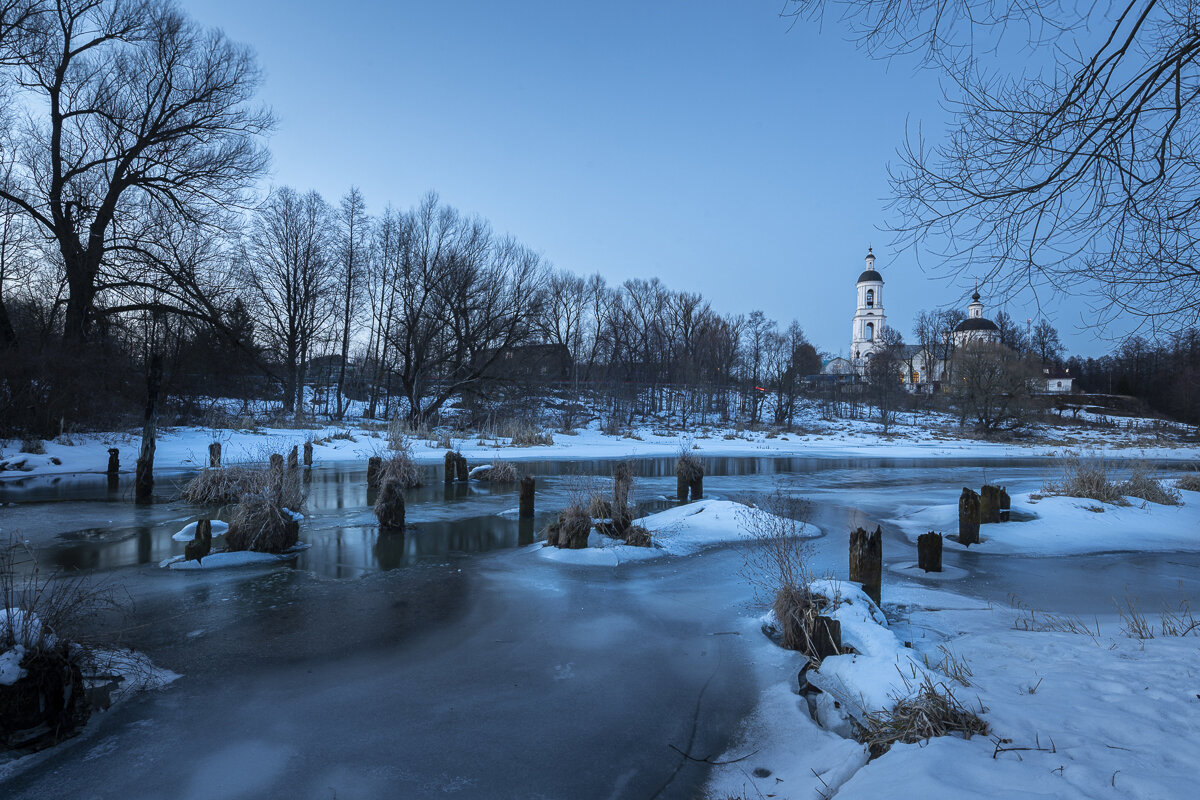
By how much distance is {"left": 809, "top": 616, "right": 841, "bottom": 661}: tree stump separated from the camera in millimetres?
4805

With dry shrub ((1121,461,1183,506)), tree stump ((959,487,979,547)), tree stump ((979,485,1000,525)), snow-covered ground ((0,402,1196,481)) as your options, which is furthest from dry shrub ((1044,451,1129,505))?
snow-covered ground ((0,402,1196,481))

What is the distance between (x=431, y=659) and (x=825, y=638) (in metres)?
3.11

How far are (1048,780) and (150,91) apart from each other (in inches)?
1066

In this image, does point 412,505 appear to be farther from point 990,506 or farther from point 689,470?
point 990,506

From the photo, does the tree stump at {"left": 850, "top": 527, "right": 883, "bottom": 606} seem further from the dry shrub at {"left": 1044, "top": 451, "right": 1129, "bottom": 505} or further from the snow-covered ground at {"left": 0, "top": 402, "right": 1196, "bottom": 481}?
the snow-covered ground at {"left": 0, "top": 402, "right": 1196, "bottom": 481}

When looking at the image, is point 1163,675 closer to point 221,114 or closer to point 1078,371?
point 221,114

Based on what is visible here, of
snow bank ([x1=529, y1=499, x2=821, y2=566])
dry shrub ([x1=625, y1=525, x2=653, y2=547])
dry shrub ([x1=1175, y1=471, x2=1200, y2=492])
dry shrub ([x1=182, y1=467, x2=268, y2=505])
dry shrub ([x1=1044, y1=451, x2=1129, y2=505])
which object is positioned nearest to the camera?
snow bank ([x1=529, y1=499, x2=821, y2=566])

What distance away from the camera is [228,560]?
7996 mm

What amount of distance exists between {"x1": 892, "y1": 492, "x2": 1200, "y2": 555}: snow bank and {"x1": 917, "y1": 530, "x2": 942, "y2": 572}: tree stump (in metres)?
1.90

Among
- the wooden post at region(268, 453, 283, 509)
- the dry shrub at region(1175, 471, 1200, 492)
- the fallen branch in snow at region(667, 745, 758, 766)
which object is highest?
the wooden post at region(268, 453, 283, 509)

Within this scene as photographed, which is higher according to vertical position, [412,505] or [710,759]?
[710,759]

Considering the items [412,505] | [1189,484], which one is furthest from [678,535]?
[1189,484]

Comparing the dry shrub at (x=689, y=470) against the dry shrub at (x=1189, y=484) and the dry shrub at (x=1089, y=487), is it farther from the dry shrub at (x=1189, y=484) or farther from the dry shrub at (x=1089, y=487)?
the dry shrub at (x=1189, y=484)

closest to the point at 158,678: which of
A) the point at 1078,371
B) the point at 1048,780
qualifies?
the point at 1048,780
